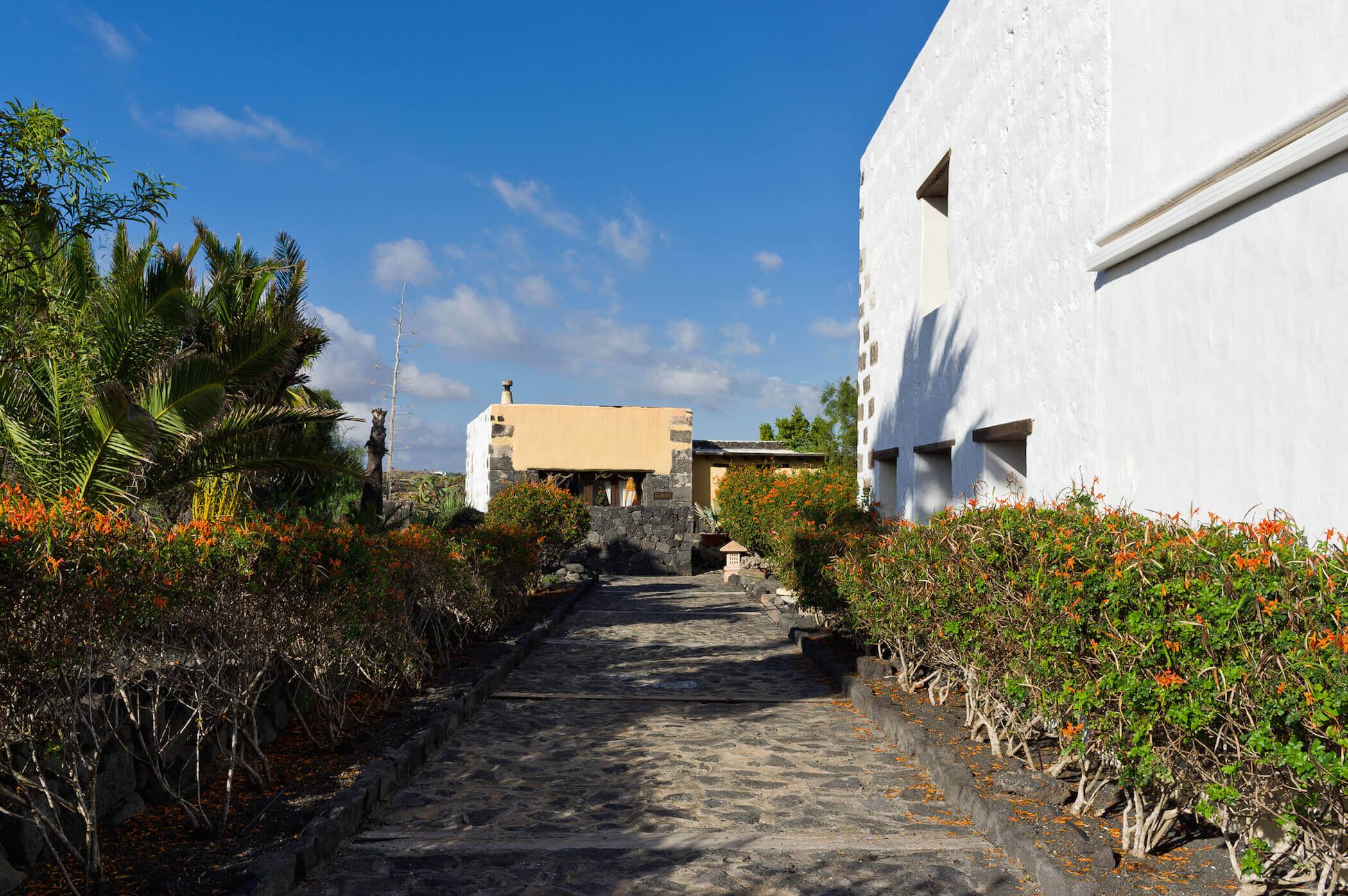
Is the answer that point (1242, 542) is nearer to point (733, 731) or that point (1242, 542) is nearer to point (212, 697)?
point (733, 731)

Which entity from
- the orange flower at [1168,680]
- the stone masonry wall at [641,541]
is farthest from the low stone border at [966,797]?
the stone masonry wall at [641,541]

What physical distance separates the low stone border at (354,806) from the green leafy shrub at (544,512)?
27.2 feet

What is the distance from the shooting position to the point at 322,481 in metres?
18.0

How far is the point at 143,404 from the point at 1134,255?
24.4ft

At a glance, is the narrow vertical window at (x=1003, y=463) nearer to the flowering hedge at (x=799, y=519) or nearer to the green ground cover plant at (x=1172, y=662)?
the flowering hedge at (x=799, y=519)

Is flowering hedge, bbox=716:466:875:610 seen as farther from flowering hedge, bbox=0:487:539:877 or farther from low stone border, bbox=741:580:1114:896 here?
flowering hedge, bbox=0:487:539:877

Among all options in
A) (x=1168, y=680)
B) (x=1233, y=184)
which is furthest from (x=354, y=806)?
(x=1233, y=184)

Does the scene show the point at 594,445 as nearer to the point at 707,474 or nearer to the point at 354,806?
the point at 707,474

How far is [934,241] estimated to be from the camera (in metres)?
8.91

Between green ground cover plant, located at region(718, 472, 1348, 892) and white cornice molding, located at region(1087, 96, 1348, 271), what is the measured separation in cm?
136

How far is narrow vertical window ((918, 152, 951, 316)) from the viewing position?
8.74 m

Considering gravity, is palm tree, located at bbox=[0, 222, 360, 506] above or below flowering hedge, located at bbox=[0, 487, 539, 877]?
above

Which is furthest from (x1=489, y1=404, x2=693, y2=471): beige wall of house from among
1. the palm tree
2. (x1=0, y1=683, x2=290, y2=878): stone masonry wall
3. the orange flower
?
the orange flower

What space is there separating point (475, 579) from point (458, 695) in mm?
1976
